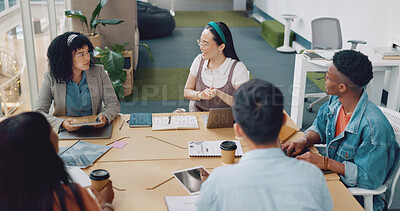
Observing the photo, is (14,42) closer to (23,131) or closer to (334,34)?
(23,131)

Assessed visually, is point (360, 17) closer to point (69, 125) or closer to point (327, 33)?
point (327, 33)

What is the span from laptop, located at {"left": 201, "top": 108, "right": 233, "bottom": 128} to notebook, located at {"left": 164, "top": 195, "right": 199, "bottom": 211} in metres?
0.79

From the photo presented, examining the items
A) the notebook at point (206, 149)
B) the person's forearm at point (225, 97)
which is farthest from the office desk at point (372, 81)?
the notebook at point (206, 149)

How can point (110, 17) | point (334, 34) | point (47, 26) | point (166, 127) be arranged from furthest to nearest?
point (110, 17) → point (334, 34) → point (47, 26) → point (166, 127)

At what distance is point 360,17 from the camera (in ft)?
19.1

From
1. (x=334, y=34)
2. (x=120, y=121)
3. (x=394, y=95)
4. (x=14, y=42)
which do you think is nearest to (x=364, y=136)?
(x=120, y=121)

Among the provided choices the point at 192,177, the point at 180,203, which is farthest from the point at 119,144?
the point at 180,203

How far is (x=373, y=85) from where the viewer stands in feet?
15.1

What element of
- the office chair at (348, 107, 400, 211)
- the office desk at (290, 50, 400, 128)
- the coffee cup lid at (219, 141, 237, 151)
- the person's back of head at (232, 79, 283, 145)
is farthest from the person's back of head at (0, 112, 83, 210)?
the office desk at (290, 50, 400, 128)

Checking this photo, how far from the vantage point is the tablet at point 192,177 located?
2041 millimetres

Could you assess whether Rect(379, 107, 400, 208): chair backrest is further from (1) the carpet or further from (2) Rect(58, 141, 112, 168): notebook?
(1) the carpet

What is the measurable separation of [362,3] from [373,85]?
65.7 inches

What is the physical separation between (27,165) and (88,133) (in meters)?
1.26

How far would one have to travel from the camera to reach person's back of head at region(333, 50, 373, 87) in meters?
2.33
